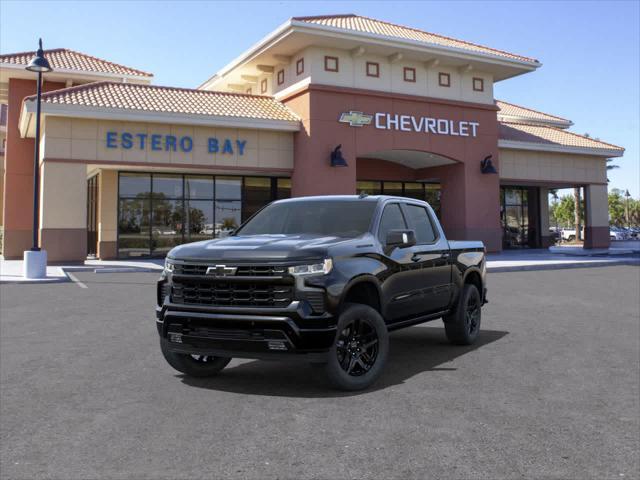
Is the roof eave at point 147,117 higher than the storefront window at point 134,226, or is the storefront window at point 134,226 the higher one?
the roof eave at point 147,117

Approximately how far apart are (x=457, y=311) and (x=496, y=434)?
11.4ft

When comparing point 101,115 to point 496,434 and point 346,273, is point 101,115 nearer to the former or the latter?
point 346,273

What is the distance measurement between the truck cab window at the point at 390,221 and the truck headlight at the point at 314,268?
3.93 feet

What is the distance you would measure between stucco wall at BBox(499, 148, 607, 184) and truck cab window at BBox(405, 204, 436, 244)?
2576cm

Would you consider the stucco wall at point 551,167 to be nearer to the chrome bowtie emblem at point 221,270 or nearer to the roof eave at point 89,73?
the roof eave at point 89,73

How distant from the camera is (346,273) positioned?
568 cm

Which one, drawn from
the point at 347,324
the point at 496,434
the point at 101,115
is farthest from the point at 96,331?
the point at 101,115

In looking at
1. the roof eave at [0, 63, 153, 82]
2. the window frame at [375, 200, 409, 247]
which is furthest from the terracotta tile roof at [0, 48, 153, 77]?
the window frame at [375, 200, 409, 247]

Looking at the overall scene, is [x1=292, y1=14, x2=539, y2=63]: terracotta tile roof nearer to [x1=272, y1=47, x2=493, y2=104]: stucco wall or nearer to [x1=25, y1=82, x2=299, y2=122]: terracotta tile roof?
[x1=272, y1=47, x2=493, y2=104]: stucco wall

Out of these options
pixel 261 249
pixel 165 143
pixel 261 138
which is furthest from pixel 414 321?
pixel 261 138

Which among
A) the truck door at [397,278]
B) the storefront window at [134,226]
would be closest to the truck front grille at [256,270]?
the truck door at [397,278]

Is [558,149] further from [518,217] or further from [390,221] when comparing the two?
[390,221]

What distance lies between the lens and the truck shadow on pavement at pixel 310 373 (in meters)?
5.81

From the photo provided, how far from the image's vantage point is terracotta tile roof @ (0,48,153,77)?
28750 millimetres
